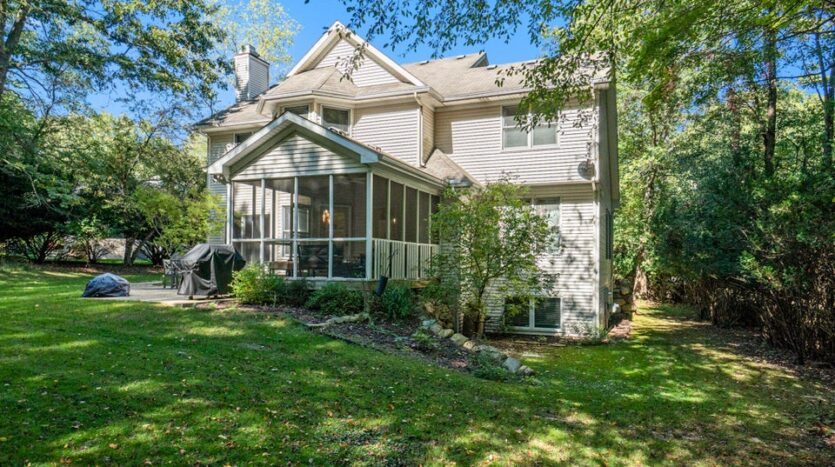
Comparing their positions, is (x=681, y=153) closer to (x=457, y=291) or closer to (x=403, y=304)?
(x=457, y=291)

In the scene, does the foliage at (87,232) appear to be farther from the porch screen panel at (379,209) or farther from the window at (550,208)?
the window at (550,208)

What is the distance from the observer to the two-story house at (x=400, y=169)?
1162cm

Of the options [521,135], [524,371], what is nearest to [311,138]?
[521,135]

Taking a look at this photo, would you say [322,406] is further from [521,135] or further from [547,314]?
[521,135]

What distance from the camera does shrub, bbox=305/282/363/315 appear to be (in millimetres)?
10344

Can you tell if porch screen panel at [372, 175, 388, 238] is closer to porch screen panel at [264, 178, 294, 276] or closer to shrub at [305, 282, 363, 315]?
porch screen panel at [264, 178, 294, 276]

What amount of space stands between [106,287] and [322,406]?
29.6 feet

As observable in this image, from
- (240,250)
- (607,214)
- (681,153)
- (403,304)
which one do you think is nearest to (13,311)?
(240,250)

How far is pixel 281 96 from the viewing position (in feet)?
49.4

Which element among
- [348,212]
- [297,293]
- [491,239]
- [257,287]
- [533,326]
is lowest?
[533,326]

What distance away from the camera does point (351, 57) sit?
1403 cm

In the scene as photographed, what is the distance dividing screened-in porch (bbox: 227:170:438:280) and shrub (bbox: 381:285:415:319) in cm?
67

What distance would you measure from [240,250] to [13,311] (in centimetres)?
467

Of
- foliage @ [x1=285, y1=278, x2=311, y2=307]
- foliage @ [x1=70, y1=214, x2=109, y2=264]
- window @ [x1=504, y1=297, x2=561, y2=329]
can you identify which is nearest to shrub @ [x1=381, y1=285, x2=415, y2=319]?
foliage @ [x1=285, y1=278, x2=311, y2=307]
